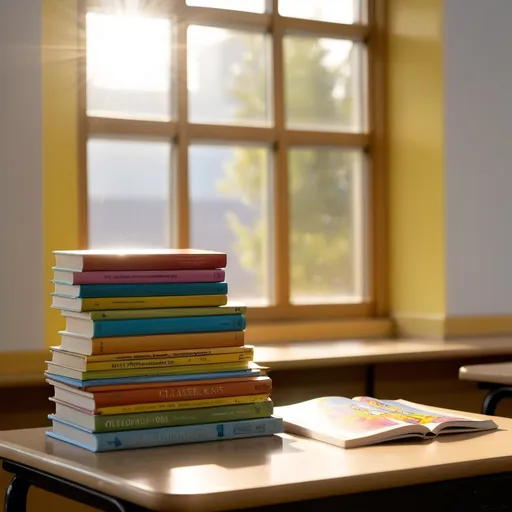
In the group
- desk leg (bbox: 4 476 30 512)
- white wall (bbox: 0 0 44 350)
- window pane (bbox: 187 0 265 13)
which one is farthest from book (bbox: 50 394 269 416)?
window pane (bbox: 187 0 265 13)

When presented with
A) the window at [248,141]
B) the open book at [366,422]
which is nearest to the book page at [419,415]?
the open book at [366,422]

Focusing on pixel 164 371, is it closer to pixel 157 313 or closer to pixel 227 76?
pixel 157 313

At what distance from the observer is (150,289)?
6.07 ft

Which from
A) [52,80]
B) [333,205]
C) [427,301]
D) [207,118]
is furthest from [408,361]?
[52,80]

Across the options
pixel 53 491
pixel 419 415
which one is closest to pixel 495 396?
pixel 419 415

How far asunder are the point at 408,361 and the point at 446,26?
1.28 metres

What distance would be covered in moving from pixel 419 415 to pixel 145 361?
1.78ft

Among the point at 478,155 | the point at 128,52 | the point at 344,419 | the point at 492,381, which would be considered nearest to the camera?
the point at 344,419

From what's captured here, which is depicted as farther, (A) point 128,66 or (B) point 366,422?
(A) point 128,66

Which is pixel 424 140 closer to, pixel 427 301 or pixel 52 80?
pixel 427 301

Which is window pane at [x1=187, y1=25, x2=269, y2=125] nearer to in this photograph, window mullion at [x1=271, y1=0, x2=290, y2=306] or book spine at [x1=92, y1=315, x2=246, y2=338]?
window mullion at [x1=271, y1=0, x2=290, y2=306]

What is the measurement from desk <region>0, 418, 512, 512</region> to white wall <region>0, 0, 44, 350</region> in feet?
4.25

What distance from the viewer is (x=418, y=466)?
1.64 metres

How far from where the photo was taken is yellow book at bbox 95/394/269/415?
178 cm
